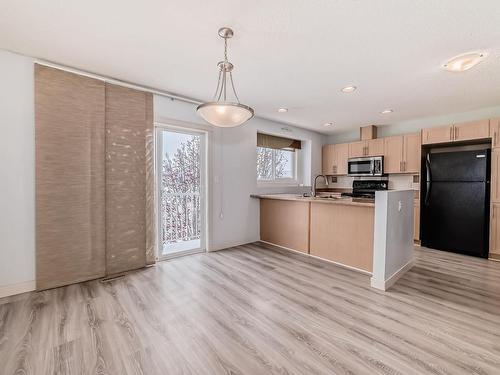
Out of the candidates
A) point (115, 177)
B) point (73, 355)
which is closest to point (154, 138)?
point (115, 177)

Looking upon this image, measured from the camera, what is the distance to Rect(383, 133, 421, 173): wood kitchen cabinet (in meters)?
4.43

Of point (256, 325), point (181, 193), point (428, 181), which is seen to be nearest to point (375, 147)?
point (428, 181)

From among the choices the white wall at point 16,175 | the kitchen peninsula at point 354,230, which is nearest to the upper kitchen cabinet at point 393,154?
the kitchen peninsula at point 354,230

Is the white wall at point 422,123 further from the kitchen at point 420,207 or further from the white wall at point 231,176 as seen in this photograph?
the white wall at point 231,176

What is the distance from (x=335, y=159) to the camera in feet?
18.6

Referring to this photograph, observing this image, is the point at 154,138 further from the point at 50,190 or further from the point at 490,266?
the point at 490,266

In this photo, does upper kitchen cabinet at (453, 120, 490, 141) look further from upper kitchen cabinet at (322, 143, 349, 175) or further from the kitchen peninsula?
upper kitchen cabinet at (322, 143, 349, 175)

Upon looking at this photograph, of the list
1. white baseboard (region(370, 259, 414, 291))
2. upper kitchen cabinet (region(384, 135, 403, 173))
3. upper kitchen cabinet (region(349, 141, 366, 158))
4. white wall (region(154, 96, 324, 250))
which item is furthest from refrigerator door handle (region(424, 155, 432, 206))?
white wall (region(154, 96, 324, 250))

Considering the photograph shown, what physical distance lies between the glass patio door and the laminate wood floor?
83cm

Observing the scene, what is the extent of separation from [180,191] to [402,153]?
4182 millimetres

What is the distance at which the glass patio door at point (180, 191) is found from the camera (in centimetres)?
351

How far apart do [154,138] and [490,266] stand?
502cm

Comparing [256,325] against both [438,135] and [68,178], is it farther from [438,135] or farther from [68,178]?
[438,135]

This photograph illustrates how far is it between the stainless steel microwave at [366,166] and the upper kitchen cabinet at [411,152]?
16.4 inches
